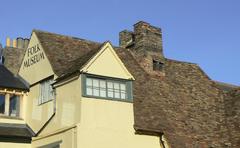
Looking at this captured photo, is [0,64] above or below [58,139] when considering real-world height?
above

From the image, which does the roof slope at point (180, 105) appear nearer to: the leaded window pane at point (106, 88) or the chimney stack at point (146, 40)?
the chimney stack at point (146, 40)

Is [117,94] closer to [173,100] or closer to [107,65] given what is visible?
[107,65]

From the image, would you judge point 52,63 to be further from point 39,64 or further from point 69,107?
point 69,107

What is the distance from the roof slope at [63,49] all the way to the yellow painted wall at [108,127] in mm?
2423

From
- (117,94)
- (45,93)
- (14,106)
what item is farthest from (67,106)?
(14,106)

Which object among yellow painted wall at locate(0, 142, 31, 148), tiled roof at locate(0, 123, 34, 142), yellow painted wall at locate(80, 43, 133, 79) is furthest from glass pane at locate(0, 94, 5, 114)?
yellow painted wall at locate(80, 43, 133, 79)

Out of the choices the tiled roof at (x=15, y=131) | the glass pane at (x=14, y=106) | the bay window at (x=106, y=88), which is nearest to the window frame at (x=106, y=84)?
the bay window at (x=106, y=88)

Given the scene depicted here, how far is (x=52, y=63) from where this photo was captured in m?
25.4

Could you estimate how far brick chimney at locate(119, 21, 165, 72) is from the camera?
29391 mm

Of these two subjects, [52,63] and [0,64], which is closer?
[52,63]

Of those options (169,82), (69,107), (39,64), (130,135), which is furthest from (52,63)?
(169,82)

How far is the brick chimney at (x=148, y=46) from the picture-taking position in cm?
2939

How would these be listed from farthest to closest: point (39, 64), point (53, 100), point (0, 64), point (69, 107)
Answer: point (0, 64) < point (39, 64) < point (53, 100) < point (69, 107)

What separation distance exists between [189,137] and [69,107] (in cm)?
645
